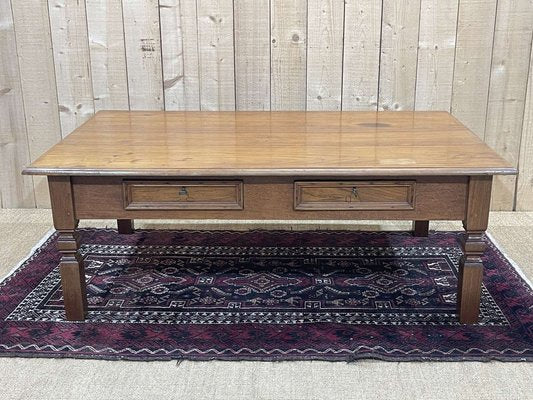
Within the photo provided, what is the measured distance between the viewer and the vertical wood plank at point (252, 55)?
3080mm

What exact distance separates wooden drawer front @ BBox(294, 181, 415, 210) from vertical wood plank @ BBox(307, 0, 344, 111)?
3.78ft

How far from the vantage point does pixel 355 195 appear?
214 cm

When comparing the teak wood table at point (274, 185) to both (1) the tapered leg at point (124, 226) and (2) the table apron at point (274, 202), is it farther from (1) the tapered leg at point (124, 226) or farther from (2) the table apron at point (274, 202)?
(1) the tapered leg at point (124, 226)

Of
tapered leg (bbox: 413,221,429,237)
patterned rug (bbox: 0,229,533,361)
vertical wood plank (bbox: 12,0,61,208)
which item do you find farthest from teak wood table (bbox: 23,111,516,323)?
vertical wood plank (bbox: 12,0,61,208)

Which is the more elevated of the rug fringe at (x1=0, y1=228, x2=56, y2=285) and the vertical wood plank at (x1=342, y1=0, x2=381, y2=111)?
the vertical wood plank at (x1=342, y1=0, x2=381, y2=111)

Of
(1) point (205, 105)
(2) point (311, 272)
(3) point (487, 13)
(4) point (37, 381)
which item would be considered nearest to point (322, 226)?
(2) point (311, 272)

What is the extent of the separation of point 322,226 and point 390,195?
1.03 meters

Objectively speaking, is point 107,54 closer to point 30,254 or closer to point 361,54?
point 30,254

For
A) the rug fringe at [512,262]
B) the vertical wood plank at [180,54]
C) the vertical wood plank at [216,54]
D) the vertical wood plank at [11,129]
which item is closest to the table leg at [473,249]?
the rug fringe at [512,262]

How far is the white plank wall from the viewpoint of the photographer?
10.1 feet

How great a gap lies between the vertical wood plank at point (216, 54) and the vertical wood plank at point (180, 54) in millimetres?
32

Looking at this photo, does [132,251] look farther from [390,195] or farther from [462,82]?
[462,82]

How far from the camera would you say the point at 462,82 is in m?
3.18

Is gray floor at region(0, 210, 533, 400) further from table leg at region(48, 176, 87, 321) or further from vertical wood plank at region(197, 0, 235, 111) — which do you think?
vertical wood plank at region(197, 0, 235, 111)
